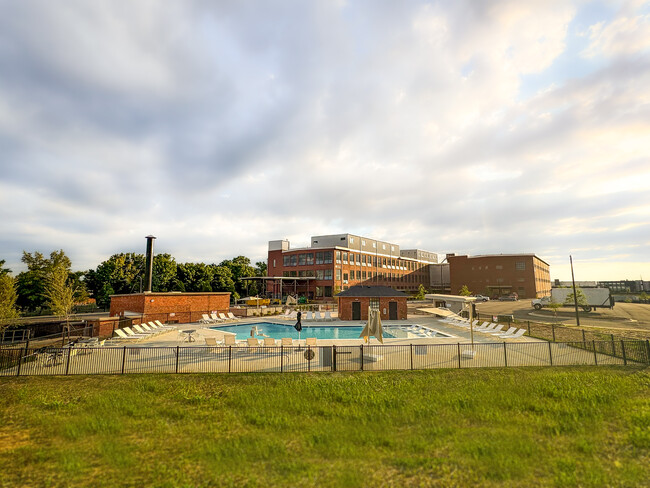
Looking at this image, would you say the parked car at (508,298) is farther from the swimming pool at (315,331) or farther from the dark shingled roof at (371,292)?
the swimming pool at (315,331)

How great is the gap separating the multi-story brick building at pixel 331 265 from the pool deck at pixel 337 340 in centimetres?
2991

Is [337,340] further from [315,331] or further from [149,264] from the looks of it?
[149,264]

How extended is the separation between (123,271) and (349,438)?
57.3 metres

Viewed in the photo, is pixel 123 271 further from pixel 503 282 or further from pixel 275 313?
pixel 503 282

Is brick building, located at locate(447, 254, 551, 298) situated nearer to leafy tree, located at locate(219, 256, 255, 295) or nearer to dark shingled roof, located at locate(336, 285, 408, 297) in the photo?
leafy tree, located at locate(219, 256, 255, 295)

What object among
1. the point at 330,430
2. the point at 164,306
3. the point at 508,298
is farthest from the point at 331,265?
the point at 330,430

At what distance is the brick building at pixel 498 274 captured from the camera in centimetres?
7994

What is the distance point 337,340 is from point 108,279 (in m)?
48.0

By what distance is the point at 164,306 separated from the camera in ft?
104

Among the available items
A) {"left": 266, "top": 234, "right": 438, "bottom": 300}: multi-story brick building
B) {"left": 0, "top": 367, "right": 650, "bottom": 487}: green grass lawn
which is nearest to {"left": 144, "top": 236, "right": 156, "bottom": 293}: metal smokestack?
{"left": 0, "top": 367, "right": 650, "bottom": 487}: green grass lawn

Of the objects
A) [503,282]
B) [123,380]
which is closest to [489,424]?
[123,380]

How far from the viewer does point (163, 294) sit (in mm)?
31812

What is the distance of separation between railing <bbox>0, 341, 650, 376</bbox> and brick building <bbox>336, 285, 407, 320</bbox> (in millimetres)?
16934

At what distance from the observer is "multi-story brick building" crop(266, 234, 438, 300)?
222ft
